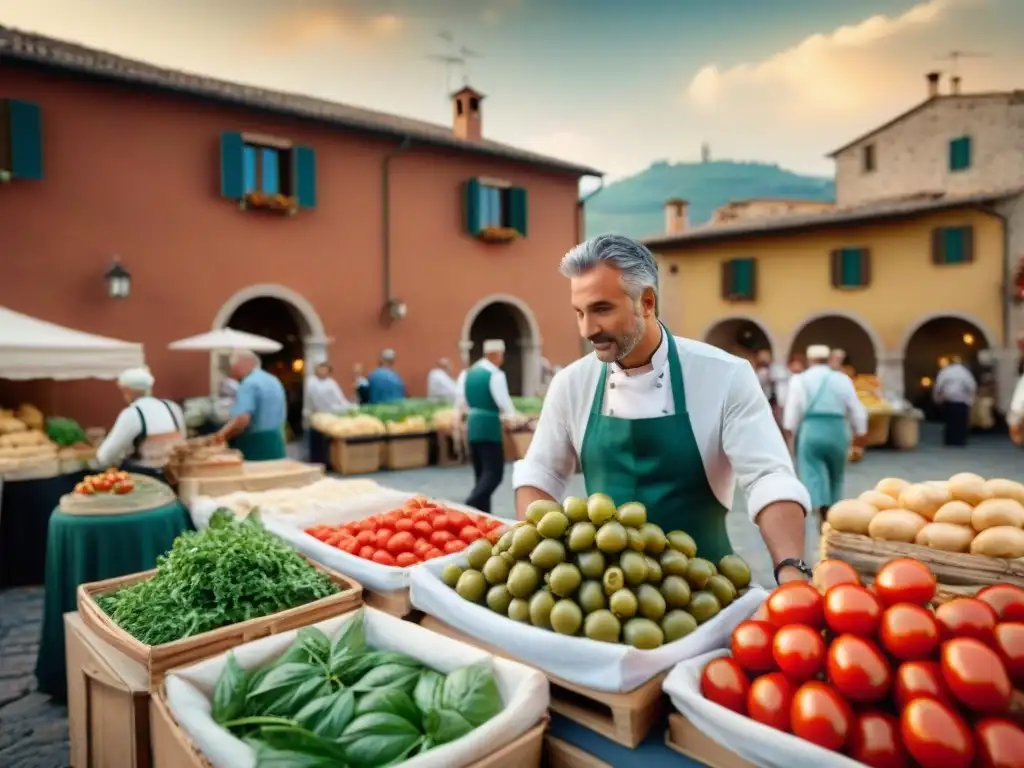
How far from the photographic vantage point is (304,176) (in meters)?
12.8

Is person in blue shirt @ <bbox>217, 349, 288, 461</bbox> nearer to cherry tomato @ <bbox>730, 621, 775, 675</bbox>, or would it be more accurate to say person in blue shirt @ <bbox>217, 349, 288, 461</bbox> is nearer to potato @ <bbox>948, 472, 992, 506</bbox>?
potato @ <bbox>948, 472, 992, 506</bbox>

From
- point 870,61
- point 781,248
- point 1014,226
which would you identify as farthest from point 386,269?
point 870,61

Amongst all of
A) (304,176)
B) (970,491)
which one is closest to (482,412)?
(970,491)

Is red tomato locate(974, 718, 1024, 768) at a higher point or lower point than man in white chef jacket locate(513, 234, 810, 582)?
lower

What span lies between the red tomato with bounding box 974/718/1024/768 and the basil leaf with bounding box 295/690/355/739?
1.23 m

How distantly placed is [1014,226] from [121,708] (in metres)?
20.1

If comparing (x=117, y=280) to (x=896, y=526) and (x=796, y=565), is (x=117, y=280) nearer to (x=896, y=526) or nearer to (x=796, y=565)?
(x=896, y=526)

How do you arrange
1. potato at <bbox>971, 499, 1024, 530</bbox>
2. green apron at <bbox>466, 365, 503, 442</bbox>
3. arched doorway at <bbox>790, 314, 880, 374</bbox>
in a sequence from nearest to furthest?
potato at <bbox>971, 499, 1024, 530</bbox> → green apron at <bbox>466, 365, 503, 442</bbox> → arched doorway at <bbox>790, 314, 880, 374</bbox>

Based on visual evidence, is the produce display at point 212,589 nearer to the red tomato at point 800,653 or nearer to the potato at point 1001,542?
the red tomato at point 800,653

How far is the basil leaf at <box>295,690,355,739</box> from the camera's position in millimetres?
1537

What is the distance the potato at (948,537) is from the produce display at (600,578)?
131cm

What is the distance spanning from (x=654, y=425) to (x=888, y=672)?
41.9 inches

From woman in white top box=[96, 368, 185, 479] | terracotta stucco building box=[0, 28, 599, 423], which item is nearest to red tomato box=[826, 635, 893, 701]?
woman in white top box=[96, 368, 185, 479]

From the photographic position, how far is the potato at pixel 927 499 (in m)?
2.87
